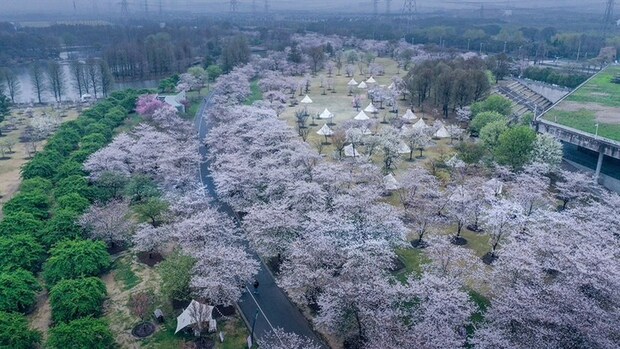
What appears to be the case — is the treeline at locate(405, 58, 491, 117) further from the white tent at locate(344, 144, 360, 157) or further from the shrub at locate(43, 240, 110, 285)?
the shrub at locate(43, 240, 110, 285)

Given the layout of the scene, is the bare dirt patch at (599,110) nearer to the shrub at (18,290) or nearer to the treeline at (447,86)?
the treeline at (447,86)

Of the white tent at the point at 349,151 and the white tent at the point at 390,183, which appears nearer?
the white tent at the point at 390,183

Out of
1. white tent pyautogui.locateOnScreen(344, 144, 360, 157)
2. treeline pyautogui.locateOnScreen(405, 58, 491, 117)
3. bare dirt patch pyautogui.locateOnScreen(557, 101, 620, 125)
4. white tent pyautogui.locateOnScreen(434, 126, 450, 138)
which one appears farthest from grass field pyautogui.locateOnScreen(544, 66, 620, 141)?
white tent pyautogui.locateOnScreen(344, 144, 360, 157)

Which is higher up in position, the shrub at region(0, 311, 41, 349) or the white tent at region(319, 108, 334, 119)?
the white tent at region(319, 108, 334, 119)

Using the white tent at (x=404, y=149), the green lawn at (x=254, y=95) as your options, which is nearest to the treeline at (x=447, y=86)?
the white tent at (x=404, y=149)

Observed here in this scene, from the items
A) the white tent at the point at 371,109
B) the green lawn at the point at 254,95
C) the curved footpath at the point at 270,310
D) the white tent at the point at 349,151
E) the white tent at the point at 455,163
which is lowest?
the curved footpath at the point at 270,310

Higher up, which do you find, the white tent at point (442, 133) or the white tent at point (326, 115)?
the white tent at point (326, 115)

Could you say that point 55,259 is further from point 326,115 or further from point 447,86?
point 447,86

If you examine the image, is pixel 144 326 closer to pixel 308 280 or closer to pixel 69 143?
pixel 308 280
